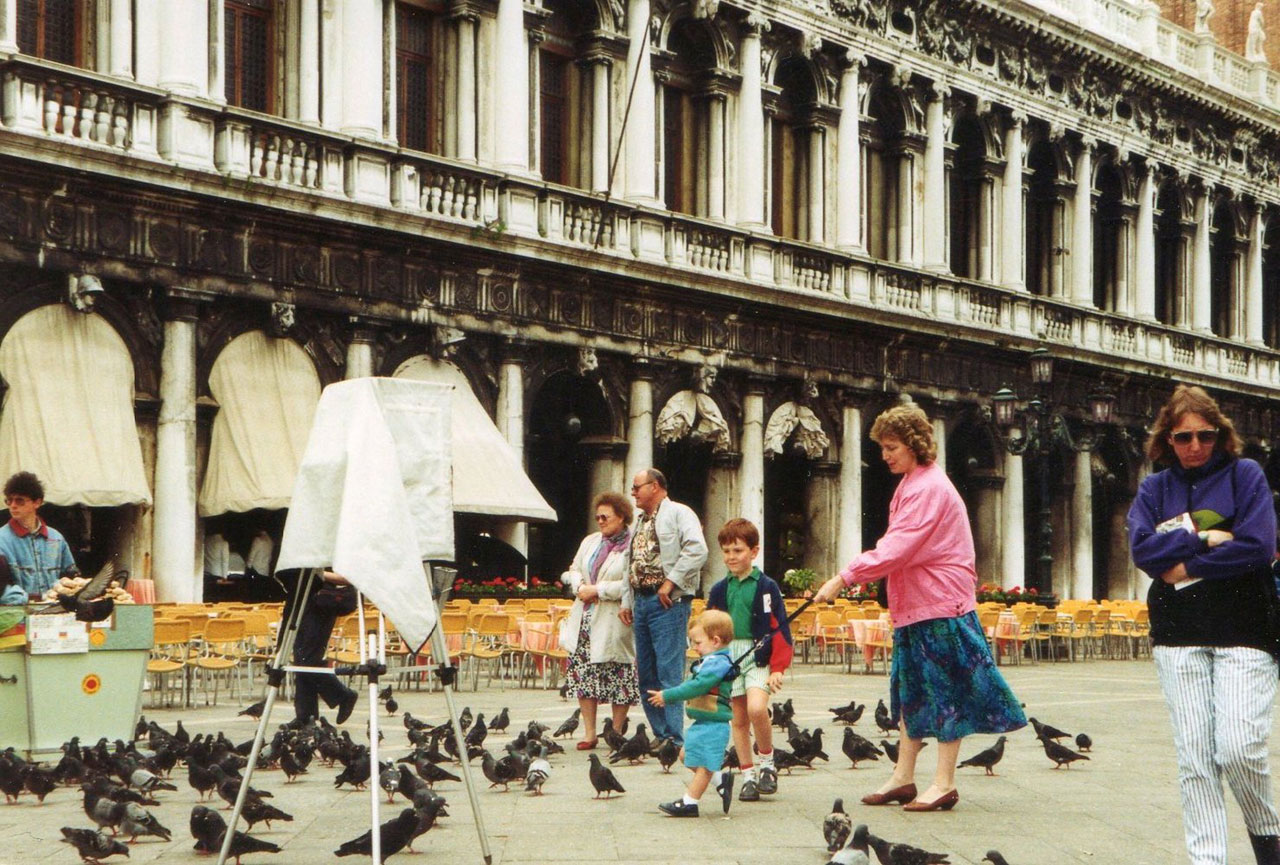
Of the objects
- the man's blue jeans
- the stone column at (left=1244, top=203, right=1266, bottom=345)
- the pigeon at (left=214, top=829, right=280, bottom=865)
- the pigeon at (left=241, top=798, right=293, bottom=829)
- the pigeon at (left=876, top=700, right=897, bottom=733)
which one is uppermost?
the stone column at (left=1244, top=203, right=1266, bottom=345)

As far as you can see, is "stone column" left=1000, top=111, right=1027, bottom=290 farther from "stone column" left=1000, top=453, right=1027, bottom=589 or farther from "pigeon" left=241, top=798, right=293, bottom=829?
"pigeon" left=241, top=798, right=293, bottom=829

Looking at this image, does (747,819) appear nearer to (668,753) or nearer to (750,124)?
(668,753)

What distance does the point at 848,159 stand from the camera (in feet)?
99.0

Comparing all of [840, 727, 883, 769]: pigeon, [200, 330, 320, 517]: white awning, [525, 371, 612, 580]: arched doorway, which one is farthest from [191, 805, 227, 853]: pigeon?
[525, 371, 612, 580]: arched doorway

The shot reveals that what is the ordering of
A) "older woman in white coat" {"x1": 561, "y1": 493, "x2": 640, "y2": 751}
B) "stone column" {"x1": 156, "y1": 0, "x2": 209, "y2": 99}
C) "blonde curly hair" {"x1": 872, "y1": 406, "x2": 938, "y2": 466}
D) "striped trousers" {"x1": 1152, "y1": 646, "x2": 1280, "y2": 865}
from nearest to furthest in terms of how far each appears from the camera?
"striped trousers" {"x1": 1152, "y1": 646, "x2": 1280, "y2": 865}
"blonde curly hair" {"x1": 872, "y1": 406, "x2": 938, "y2": 466}
"older woman in white coat" {"x1": 561, "y1": 493, "x2": 640, "y2": 751}
"stone column" {"x1": 156, "y1": 0, "x2": 209, "y2": 99}

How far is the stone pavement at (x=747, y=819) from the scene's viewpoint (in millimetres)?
7723

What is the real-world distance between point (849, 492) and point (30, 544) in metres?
20.4

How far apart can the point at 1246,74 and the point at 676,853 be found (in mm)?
38732

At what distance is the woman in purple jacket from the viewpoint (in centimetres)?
629

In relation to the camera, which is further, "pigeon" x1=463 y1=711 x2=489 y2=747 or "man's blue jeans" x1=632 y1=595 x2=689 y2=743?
"man's blue jeans" x1=632 y1=595 x2=689 y2=743

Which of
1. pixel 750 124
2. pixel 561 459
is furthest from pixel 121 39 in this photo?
pixel 750 124

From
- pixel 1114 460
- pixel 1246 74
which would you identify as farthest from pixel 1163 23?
pixel 1114 460

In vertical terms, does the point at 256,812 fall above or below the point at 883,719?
above

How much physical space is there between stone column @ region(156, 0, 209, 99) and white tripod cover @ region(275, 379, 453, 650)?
1452 cm
